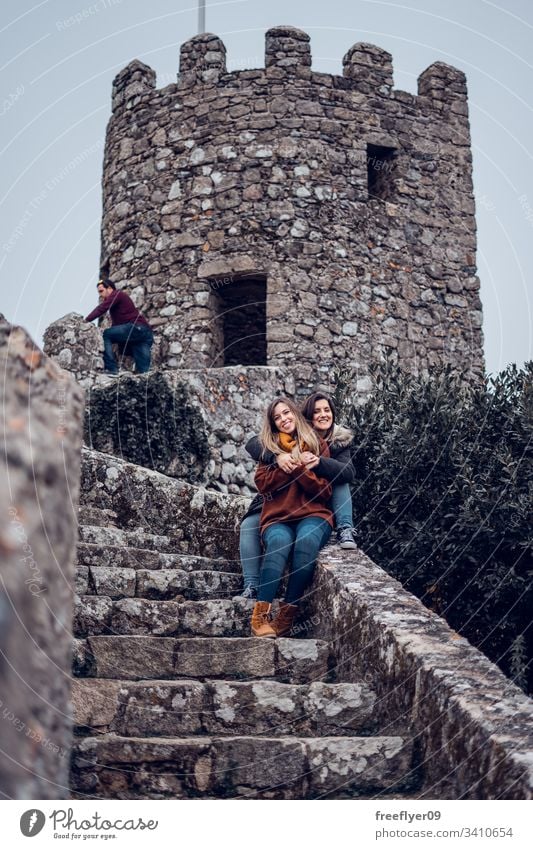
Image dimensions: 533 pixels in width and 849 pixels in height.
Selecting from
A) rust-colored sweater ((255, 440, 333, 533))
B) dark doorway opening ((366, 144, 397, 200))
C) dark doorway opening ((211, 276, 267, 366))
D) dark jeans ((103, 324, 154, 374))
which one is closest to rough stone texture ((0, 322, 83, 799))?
rust-colored sweater ((255, 440, 333, 533))

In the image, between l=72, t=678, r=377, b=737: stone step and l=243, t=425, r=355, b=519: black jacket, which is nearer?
l=72, t=678, r=377, b=737: stone step

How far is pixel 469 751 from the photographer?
2.79m

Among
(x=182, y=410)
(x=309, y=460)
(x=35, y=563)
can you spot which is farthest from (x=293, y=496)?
(x=35, y=563)

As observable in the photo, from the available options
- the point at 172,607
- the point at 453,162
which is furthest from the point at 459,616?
the point at 453,162

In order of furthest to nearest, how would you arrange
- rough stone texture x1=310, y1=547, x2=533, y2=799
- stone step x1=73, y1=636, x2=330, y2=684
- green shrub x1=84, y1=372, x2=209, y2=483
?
green shrub x1=84, y1=372, x2=209, y2=483 → stone step x1=73, y1=636, x2=330, y2=684 → rough stone texture x1=310, y1=547, x2=533, y2=799

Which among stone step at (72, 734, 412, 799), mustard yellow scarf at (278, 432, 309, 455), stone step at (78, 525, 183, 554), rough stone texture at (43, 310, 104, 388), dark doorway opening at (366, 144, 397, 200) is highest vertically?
dark doorway opening at (366, 144, 397, 200)

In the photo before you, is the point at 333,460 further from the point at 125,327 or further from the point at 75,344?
the point at 125,327

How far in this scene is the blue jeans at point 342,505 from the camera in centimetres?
508

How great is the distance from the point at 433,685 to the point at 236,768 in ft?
2.31

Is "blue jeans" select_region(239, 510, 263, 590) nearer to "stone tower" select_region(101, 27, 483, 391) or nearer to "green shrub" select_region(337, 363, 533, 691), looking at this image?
"green shrub" select_region(337, 363, 533, 691)

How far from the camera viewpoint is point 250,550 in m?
4.94

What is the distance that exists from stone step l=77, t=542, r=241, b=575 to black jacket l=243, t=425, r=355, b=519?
36cm

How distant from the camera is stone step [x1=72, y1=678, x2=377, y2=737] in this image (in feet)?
11.1

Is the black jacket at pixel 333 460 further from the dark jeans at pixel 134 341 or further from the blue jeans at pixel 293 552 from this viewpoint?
the dark jeans at pixel 134 341
